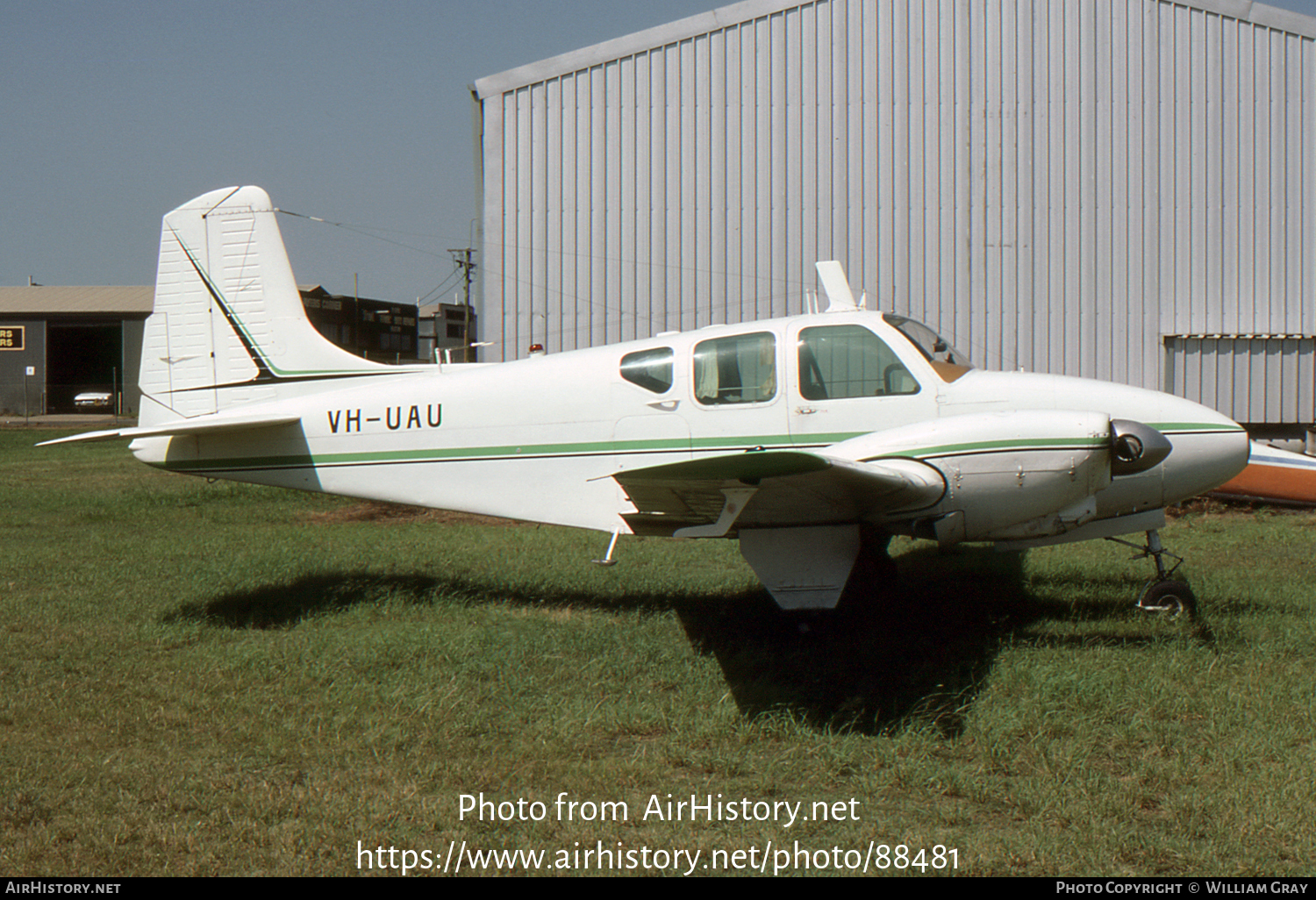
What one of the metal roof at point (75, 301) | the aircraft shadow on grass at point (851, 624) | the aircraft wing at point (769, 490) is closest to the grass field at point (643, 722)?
the aircraft shadow on grass at point (851, 624)

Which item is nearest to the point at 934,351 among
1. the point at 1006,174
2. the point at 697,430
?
the point at 697,430

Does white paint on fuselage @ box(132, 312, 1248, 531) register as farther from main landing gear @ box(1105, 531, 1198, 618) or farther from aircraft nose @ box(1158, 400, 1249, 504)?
main landing gear @ box(1105, 531, 1198, 618)

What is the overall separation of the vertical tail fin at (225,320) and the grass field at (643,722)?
63.1 inches

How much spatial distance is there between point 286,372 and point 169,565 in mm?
2377

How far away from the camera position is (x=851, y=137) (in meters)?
12.7

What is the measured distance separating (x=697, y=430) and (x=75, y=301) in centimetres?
5486

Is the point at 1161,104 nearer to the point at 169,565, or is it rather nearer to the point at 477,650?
the point at 477,650

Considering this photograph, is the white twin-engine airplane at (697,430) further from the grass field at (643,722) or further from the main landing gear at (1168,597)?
the grass field at (643,722)

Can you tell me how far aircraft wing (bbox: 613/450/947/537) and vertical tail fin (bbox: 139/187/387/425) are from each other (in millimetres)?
3390

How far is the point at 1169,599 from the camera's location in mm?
6320

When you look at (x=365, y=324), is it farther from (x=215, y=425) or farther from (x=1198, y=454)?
(x=1198, y=454)

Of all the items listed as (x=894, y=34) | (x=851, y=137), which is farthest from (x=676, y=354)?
(x=894, y=34)

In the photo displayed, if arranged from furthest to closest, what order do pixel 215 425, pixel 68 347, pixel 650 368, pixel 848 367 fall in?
1. pixel 68 347
2. pixel 215 425
3. pixel 650 368
4. pixel 848 367

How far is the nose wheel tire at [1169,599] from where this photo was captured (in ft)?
20.5
